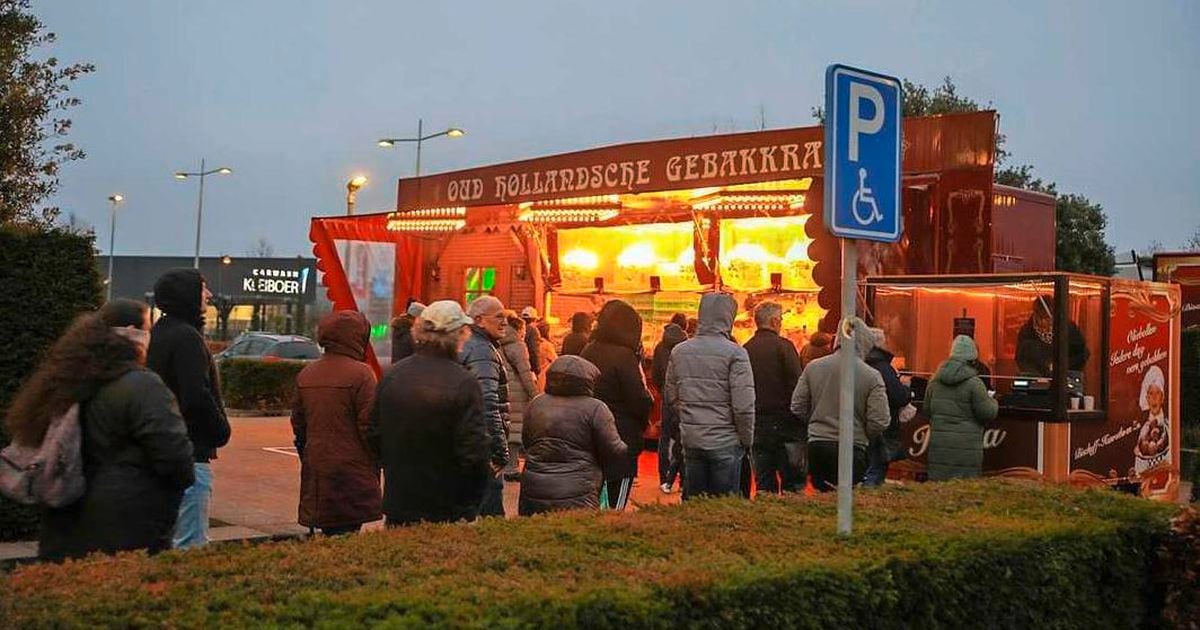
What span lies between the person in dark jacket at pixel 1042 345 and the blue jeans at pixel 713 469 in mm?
3752

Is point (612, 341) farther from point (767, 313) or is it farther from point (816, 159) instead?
point (816, 159)

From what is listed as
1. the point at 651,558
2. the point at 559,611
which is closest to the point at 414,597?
the point at 559,611

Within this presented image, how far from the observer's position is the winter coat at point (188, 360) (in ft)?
20.8

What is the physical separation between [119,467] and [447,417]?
4.93 feet

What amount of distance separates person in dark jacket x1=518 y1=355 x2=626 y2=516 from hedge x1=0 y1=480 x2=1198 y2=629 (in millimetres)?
988

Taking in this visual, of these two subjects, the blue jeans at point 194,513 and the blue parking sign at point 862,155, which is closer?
the blue parking sign at point 862,155

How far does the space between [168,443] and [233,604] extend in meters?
1.50

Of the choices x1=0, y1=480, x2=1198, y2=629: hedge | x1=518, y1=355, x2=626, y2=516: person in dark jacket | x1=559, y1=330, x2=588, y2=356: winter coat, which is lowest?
x1=0, y1=480, x2=1198, y2=629: hedge

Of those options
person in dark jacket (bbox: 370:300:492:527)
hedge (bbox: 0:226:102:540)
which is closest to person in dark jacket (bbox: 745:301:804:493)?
person in dark jacket (bbox: 370:300:492:527)

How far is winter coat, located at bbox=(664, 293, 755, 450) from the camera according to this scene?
8133 millimetres

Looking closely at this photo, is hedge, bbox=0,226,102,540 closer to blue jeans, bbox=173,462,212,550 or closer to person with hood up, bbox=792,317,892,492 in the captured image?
blue jeans, bbox=173,462,212,550

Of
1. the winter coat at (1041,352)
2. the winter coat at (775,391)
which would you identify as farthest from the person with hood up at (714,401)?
the winter coat at (1041,352)

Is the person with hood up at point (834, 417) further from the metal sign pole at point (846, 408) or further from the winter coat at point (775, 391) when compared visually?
the metal sign pole at point (846, 408)

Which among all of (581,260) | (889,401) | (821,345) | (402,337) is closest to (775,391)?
(889,401)
